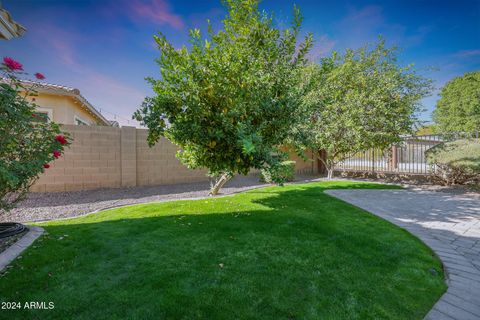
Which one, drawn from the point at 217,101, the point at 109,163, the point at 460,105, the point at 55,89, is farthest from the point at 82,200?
the point at 460,105

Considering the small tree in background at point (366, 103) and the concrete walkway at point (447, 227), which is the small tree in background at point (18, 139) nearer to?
the concrete walkway at point (447, 227)

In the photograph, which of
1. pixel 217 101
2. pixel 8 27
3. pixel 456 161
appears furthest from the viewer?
pixel 456 161

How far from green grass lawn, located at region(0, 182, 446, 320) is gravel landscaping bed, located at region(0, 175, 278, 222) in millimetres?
1329

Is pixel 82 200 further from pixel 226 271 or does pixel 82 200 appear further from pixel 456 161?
pixel 456 161

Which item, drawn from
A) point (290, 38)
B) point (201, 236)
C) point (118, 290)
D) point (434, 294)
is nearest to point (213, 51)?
point (290, 38)

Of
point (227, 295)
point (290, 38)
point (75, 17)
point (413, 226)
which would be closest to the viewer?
point (227, 295)

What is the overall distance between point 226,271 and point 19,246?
2938mm

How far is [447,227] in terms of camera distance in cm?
450

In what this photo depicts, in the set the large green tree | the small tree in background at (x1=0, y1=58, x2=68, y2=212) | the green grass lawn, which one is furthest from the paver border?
the large green tree

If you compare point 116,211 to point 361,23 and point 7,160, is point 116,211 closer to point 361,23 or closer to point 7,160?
point 7,160

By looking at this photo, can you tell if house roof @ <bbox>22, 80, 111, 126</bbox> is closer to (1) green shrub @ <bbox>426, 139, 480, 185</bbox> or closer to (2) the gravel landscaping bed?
(2) the gravel landscaping bed

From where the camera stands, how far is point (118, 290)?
2.23 meters

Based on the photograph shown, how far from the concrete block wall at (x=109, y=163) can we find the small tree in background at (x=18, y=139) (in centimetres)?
382

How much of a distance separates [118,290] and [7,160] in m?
2.93
